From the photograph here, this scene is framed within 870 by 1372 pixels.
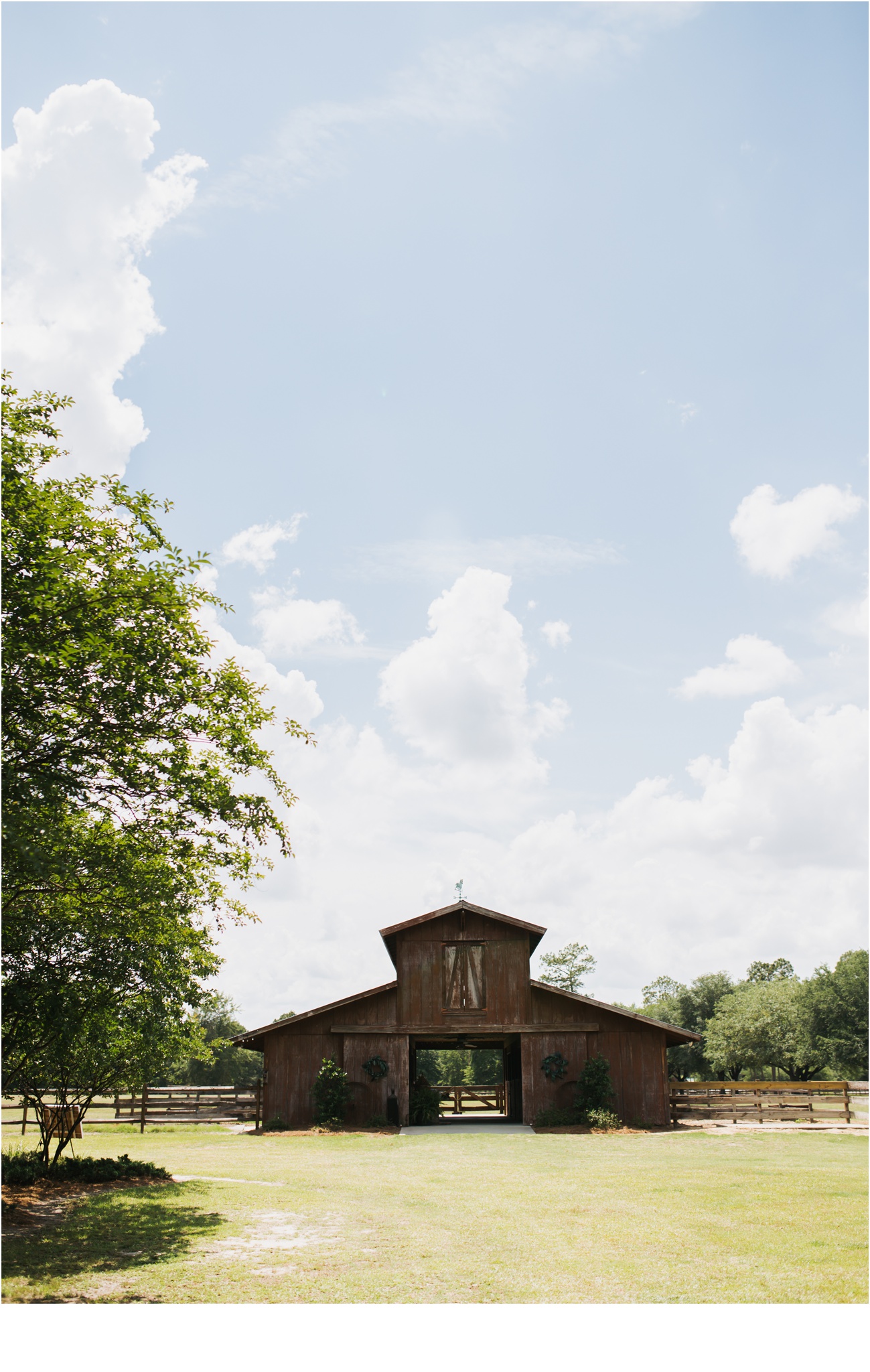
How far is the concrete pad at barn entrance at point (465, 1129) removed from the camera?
938 inches

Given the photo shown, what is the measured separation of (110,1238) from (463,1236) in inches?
152

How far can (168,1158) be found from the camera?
18281 mm

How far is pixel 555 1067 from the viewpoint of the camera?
2661cm

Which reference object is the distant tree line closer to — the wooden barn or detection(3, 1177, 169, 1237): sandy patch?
the wooden barn

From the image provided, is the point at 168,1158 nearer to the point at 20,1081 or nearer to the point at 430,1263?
the point at 20,1081

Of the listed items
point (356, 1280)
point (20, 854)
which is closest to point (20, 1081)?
point (20, 854)

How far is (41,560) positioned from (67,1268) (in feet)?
22.2

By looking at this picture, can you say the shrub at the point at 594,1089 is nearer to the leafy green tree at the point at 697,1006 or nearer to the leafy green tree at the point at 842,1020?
the leafy green tree at the point at 842,1020

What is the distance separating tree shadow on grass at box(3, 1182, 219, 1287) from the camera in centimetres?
811

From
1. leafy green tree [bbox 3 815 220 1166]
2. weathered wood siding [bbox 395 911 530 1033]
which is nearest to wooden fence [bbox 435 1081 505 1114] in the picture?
weathered wood siding [bbox 395 911 530 1033]

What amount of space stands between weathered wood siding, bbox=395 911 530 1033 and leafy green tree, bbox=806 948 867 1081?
35.1m

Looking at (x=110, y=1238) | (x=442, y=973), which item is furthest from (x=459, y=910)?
(x=110, y=1238)

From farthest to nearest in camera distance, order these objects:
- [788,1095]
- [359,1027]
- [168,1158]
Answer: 1. [788,1095]
2. [359,1027]
3. [168,1158]
